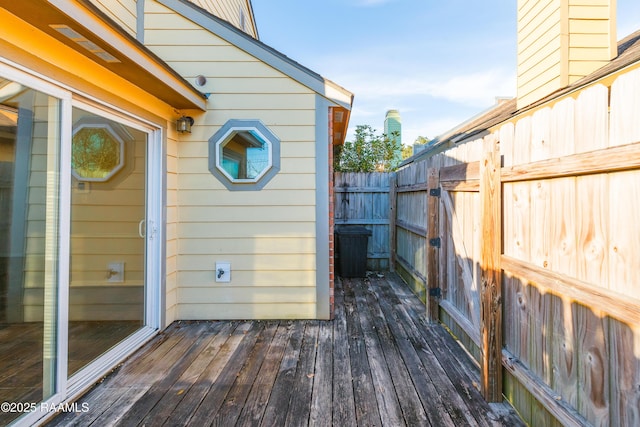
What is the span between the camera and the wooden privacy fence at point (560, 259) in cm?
129

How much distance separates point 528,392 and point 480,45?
10248mm

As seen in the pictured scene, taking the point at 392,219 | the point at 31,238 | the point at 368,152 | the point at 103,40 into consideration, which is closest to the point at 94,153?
the point at 31,238

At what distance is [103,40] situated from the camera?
6.83ft

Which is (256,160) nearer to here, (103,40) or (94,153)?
(94,153)

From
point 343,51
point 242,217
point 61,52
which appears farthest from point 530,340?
point 343,51

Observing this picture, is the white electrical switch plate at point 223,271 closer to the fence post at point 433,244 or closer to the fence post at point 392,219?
the fence post at point 433,244

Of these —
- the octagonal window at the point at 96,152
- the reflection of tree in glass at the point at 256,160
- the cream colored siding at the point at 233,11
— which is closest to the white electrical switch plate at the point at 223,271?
the reflection of tree in glass at the point at 256,160

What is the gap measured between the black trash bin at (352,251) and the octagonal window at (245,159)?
2.36m

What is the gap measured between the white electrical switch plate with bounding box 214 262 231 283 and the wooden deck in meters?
0.51

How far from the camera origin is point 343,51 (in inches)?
445

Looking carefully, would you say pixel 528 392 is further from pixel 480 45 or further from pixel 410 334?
pixel 480 45

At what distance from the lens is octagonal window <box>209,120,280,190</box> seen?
369 cm

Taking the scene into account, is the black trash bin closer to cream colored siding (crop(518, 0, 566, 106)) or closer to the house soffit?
cream colored siding (crop(518, 0, 566, 106))

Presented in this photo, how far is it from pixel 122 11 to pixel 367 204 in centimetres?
475
